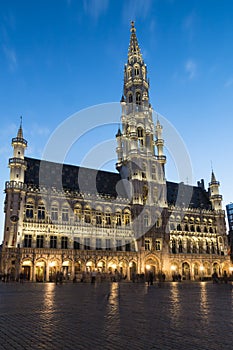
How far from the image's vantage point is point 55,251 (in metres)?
50.3

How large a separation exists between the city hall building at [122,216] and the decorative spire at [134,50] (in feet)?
1.10

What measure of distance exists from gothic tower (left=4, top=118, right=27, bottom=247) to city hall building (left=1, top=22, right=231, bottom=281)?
5.9 inches

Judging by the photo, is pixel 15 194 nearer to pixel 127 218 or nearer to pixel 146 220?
pixel 127 218

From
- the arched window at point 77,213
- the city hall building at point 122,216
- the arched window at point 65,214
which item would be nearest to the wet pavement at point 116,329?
the city hall building at point 122,216

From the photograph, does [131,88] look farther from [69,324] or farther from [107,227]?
[69,324]

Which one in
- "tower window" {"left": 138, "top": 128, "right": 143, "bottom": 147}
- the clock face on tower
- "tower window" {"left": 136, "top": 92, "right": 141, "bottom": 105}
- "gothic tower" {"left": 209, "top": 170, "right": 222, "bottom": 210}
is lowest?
the clock face on tower

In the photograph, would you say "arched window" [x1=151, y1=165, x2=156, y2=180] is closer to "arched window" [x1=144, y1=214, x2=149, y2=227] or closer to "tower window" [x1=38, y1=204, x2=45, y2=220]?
"arched window" [x1=144, y1=214, x2=149, y2=227]

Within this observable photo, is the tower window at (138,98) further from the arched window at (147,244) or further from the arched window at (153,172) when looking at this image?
the arched window at (147,244)

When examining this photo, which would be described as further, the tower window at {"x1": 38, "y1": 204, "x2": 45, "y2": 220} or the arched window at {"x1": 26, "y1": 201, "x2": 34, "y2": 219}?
the tower window at {"x1": 38, "y1": 204, "x2": 45, "y2": 220}

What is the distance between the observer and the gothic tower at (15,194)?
4834cm

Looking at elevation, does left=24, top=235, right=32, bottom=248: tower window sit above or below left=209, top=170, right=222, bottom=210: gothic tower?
below

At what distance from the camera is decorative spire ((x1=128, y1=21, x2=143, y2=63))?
79.4m

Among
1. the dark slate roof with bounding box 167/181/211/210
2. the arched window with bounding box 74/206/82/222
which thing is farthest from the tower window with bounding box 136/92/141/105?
the arched window with bounding box 74/206/82/222

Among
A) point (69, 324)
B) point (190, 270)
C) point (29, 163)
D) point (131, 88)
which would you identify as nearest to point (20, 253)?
point (29, 163)
